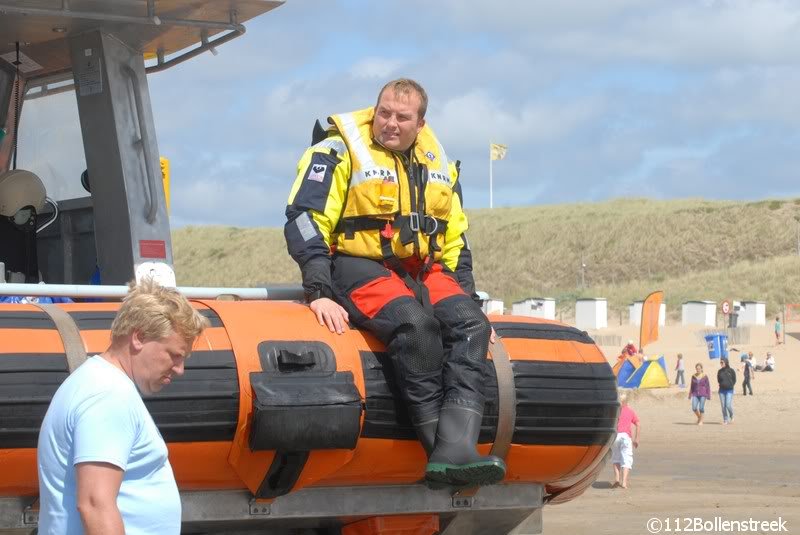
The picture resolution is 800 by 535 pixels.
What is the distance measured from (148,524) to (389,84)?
2.21 m

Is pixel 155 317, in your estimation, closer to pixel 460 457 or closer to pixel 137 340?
pixel 137 340

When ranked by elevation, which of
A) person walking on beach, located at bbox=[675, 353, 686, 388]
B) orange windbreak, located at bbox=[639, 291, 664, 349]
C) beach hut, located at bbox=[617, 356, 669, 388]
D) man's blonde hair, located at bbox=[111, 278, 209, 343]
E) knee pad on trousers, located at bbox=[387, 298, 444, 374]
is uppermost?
man's blonde hair, located at bbox=[111, 278, 209, 343]

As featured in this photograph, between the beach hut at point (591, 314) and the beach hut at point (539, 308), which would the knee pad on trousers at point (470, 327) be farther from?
the beach hut at point (591, 314)

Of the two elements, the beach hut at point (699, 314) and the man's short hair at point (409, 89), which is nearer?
the man's short hair at point (409, 89)

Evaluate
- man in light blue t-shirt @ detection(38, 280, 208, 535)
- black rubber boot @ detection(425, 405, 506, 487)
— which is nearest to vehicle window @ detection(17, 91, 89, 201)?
black rubber boot @ detection(425, 405, 506, 487)

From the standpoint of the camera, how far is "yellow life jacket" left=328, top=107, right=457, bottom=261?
495 cm

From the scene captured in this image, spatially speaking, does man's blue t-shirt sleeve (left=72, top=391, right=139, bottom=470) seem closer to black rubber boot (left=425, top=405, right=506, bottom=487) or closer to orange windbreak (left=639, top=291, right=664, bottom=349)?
black rubber boot (left=425, top=405, right=506, bottom=487)

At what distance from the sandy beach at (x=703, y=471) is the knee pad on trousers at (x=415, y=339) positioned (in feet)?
17.1

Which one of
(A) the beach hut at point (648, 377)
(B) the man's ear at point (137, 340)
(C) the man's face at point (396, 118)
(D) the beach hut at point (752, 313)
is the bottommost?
(D) the beach hut at point (752, 313)

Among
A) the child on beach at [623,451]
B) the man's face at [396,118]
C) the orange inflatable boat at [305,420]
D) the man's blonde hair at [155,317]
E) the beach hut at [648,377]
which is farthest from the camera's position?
the beach hut at [648,377]

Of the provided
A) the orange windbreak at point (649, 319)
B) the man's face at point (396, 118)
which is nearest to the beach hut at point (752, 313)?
the orange windbreak at point (649, 319)

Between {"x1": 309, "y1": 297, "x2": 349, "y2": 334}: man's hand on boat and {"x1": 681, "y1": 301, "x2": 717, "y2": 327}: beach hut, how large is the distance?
128ft

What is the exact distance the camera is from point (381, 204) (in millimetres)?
4945

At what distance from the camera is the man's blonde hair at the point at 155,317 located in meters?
3.22
